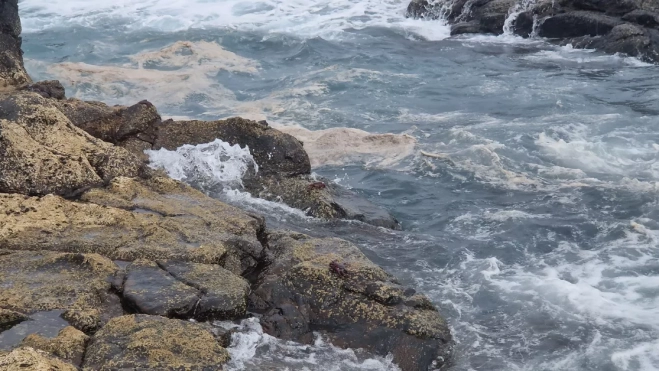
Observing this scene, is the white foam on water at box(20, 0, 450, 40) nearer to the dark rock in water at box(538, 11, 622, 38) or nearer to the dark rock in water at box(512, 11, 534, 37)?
the dark rock in water at box(512, 11, 534, 37)

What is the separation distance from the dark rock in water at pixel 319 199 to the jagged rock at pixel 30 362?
514 centimetres

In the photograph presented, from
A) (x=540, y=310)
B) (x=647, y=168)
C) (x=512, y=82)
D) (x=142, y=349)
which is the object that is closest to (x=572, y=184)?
(x=647, y=168)

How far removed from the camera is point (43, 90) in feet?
36.9

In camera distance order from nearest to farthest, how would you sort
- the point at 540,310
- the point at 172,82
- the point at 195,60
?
the point at 540,310, the point at 172,82, the point at 195,60

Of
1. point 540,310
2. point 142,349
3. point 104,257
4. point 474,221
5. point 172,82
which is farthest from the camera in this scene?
point 172,82

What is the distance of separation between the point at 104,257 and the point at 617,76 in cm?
1559

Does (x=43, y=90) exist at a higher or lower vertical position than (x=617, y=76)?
higher

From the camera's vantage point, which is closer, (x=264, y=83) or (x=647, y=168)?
(x=647, y=168)

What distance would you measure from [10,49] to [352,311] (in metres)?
8.38

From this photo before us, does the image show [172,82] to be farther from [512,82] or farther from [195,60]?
[512,82]

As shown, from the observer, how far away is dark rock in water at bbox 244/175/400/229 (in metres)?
10.4

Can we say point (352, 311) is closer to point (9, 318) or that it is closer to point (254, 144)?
point (9, 318)

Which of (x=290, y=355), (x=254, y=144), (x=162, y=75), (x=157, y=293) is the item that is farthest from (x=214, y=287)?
(x=162, y=75)

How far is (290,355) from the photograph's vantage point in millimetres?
6840
